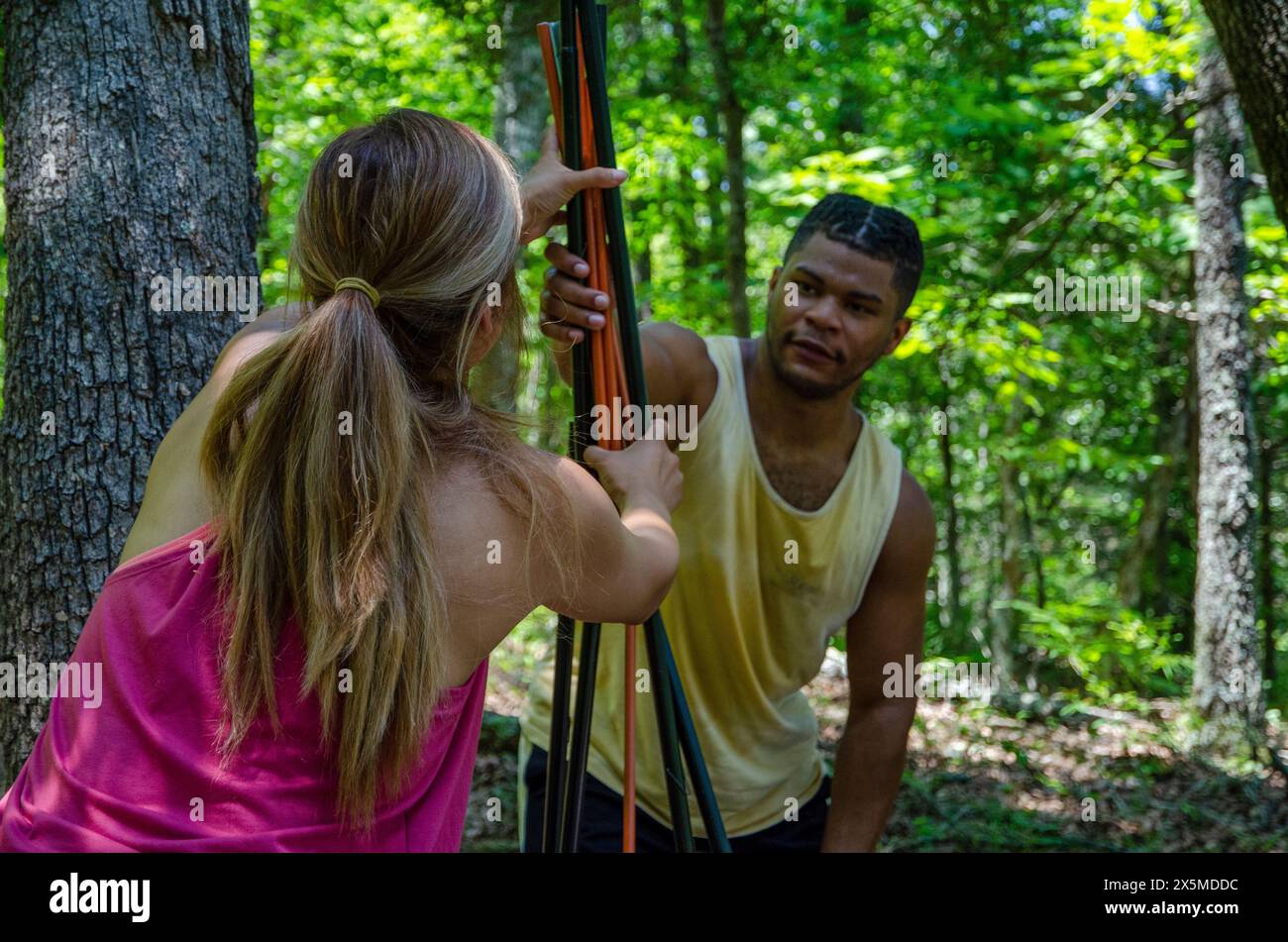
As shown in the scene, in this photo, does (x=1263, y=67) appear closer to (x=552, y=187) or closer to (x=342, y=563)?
(x=552, y=187)

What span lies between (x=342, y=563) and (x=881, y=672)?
57.2 inches

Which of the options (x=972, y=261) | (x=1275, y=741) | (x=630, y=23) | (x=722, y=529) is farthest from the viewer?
(x=630, y=23)

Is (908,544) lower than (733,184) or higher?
lower

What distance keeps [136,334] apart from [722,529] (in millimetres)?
1197

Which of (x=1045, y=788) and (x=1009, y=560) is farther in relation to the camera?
(x=1009, y=560)

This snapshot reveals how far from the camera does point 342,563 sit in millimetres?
1346

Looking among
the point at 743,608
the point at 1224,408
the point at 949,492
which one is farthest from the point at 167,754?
the point at 949,492

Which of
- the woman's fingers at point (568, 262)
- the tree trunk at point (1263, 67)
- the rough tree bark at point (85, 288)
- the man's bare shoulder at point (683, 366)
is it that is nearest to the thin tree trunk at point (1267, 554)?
the tree trunk at point (1263, 67)

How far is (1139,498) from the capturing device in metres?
9.62

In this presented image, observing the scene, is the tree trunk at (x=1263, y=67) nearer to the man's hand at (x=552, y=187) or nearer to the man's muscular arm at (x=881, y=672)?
the man's muscular arm at (x=881, y=672)

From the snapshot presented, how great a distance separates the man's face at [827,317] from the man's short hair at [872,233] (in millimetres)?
22

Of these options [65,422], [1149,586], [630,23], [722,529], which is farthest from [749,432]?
Result: [1149,586]

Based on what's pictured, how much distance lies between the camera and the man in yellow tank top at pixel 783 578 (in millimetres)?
2381
